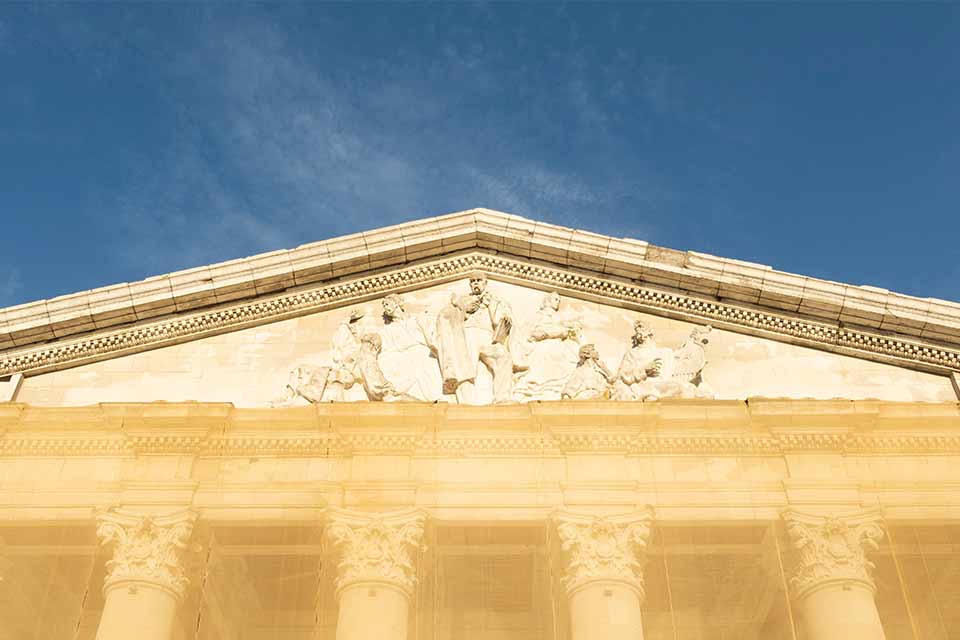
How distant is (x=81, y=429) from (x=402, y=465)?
426 centimetres

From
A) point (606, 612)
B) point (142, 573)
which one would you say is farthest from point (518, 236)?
point (142, 573)

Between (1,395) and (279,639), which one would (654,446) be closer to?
(279,639)

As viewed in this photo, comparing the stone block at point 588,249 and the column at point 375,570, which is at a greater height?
the stone block at point 588,249

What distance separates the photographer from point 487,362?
15133 mm

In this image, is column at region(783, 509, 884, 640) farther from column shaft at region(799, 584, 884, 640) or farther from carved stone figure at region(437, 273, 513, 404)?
carved stone figure at region(437, 273, 513, 404)

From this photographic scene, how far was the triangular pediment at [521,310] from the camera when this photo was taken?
50.5ft

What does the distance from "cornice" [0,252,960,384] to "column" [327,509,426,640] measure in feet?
12.4

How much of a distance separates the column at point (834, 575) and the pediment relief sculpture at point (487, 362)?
2.41 meters

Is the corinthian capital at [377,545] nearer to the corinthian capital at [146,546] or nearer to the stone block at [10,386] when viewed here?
the corinthian capital at [146,546]

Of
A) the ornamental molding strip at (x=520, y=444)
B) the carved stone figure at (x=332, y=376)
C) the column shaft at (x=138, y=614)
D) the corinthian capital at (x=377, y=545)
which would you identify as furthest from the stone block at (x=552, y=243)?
the column shaft at (x=138, y=614)

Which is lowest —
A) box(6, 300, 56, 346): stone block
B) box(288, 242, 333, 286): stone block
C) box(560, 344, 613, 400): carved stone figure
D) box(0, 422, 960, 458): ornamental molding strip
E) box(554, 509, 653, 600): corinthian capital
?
box(554, 509, 653, 600): corinthian capital

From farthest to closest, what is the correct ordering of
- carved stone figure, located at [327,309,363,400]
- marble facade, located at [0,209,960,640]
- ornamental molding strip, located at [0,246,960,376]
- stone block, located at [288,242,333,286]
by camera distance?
stone block, located at [288,242,333,286]
ornamental molding strip, located at [0,246,960,376]
carved stone figure, located at [327,309,363,400]
marble facade, located at [0,209,960,640]

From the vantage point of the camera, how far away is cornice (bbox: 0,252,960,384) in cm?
1552

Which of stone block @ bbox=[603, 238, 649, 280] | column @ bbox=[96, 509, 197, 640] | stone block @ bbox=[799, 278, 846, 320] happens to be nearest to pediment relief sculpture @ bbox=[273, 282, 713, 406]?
stone block @ bbox=[603, 238, 649, 280]
